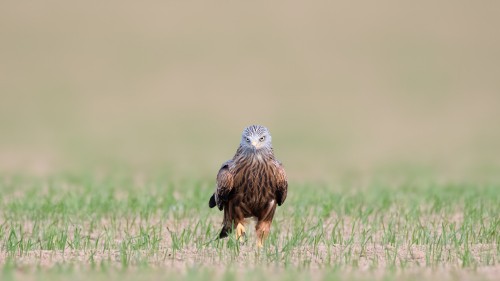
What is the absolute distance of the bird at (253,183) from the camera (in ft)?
32.6

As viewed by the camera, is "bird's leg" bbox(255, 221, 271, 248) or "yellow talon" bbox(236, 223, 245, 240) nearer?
"yellow talon" bbox(236, 223, 245, 240)

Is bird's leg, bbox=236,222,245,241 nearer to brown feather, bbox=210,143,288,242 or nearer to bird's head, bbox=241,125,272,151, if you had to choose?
brown feather, bbox=210,143,288,242

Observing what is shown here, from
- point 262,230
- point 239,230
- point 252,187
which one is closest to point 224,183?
point 252,187

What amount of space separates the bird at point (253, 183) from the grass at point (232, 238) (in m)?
0.27

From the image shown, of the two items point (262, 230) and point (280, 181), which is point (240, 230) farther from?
point (280, 181)

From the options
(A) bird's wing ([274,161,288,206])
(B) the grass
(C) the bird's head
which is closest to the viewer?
(B) the grass

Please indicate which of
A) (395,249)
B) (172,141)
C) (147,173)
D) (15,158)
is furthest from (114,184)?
(172,141)

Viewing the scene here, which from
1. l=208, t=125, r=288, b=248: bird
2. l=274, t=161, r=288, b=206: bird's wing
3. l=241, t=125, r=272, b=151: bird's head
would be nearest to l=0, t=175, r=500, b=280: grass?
l=208, t=125, r=288, b=248: bird

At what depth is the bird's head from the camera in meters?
9.80

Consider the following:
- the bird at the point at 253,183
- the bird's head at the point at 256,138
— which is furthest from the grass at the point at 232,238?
the bird's head at the point at 256,138

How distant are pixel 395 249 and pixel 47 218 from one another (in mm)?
4342

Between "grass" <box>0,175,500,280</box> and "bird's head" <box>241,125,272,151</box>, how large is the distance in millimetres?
861

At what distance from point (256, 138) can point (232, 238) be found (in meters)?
0.93

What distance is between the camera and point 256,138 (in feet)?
32.1
